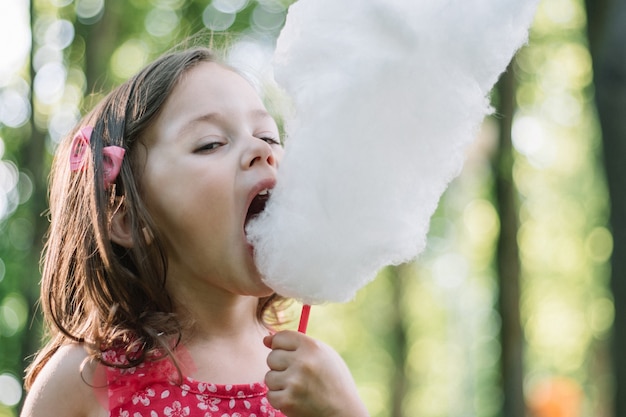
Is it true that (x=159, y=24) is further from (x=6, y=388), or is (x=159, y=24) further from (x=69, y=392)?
(x=69, y=392)

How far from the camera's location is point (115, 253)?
2.18 metres

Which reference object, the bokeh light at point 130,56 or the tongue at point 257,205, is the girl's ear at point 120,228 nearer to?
the tongue at point 257,205

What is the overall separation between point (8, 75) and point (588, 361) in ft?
50.9

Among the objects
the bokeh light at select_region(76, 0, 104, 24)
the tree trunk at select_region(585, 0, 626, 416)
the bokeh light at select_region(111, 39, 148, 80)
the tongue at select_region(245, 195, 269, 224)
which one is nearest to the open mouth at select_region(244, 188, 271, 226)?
the tongue at select_region(245, 195, 269, 224)

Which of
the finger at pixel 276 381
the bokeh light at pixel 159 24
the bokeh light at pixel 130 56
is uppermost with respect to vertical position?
the bokeh light at pixel 159 24

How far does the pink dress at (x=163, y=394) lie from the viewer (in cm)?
199

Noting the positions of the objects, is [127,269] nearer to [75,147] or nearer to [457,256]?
[75,147]

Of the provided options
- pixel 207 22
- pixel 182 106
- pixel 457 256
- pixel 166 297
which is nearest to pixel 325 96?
pixel 182 106

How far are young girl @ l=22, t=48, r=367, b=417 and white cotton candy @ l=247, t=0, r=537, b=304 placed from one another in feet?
0.48

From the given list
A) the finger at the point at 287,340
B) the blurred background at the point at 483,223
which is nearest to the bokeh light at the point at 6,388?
the blurred background at the point at 483,223

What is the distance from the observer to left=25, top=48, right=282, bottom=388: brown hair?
206 centimetres

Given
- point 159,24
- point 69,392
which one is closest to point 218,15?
point 159,24

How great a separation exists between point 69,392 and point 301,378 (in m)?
0.57

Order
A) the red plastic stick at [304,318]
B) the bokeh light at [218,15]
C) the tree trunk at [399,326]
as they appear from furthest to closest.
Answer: the tree trunk at [399,326], the bokeh light at [218,15], the red plastic stick at [304,318]
